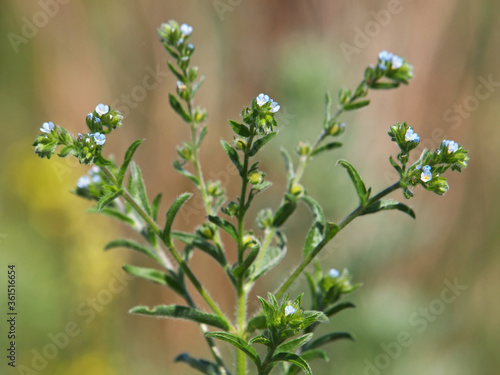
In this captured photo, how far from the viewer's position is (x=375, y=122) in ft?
18.7

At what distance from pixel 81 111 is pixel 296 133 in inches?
150

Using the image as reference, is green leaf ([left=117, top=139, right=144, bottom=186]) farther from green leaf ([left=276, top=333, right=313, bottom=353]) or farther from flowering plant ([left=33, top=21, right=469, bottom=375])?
green leaf ([left=276, top=333, right=313, bottom=353])

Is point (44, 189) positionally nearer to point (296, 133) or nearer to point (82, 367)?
point (82, 367)

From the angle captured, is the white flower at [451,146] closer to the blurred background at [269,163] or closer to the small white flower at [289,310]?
the small white flower at [289,310]

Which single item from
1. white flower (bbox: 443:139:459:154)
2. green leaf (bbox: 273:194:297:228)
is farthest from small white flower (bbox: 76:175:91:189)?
white flower (bbox: 443:139:459:154)

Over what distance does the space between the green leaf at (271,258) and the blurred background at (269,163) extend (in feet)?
8.37

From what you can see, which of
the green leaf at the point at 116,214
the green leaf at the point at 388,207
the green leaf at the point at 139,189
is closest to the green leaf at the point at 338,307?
the green leaf at the point at 388,207

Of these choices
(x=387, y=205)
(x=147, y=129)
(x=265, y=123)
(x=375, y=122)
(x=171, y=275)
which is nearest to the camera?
(x=265, y=123)

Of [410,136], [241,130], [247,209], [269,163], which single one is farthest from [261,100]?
[269,163]

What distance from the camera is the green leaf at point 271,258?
1.82 metres

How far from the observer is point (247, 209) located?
174 cm

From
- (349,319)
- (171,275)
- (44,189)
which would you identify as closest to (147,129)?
(44,189)

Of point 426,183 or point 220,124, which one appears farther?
point 220,124

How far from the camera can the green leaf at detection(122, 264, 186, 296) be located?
5.96 ft
